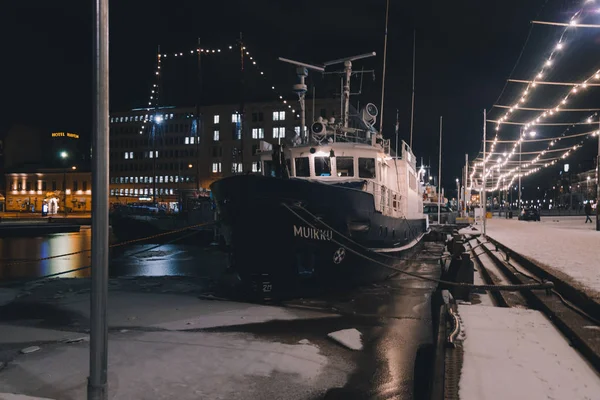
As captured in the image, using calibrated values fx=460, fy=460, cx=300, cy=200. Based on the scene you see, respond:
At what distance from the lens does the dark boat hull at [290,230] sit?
9.13 m

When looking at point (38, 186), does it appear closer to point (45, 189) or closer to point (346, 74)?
point (45, 189)

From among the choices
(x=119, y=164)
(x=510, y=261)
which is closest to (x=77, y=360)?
(x=510, y=261)

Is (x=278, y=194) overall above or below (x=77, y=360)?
above

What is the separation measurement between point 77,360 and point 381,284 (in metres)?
7.94

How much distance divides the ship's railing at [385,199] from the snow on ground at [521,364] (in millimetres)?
5462

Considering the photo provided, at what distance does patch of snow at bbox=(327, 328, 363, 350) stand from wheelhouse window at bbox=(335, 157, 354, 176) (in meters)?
5.66

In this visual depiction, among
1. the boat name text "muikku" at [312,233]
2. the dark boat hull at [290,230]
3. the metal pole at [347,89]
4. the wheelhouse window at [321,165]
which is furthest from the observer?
the metal pole at [347,89]

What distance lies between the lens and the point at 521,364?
4.44 metres

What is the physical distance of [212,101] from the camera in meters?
75.8

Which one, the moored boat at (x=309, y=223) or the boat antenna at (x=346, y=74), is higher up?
the boat antenna at (x=346, y=74)

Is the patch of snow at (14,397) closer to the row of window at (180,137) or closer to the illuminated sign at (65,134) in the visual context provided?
the row of window at (180,137)

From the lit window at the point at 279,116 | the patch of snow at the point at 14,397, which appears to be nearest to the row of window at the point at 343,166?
the patch of snow at the point at 14,397

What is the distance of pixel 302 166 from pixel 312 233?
11.5ft

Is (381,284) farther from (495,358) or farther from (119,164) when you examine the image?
(119,164)
